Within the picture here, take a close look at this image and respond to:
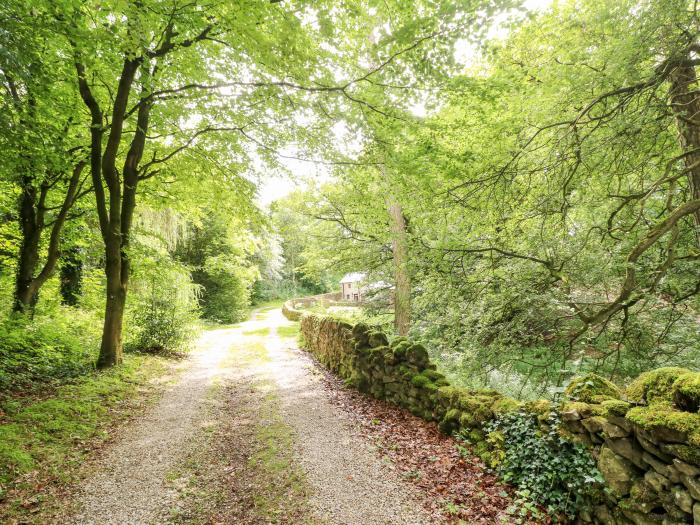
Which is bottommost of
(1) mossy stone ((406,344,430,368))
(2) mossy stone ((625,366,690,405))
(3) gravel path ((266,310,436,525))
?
(3) gravel path ((266,310,436,525))

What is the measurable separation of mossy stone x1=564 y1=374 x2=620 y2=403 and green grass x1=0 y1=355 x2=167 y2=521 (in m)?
6.04

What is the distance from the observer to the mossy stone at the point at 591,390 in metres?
3.71

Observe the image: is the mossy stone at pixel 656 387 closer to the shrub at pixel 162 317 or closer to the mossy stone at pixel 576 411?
the mossy stone at pixel 576 411

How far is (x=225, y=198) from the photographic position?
9.48 metres

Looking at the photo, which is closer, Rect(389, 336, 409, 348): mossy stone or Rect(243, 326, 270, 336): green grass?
Rect(389, 336, 409, 348): mossy stone

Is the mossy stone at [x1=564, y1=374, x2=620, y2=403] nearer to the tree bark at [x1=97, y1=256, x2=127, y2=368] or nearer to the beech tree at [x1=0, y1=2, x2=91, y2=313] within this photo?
the beech tree at [x1=0, y1=2, x2=91, y2=313]

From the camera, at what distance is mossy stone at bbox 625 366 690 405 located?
10.2 feet

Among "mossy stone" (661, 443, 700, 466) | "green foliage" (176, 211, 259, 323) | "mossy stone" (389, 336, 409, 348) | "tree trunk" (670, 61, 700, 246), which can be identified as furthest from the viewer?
"green foliage" (176, 211, 259, 323)

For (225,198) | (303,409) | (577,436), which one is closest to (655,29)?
(577,436)

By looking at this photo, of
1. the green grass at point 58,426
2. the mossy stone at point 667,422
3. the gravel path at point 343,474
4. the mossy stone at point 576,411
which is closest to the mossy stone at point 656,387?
the mossy stone at point 667,422

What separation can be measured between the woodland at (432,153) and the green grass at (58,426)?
4cm

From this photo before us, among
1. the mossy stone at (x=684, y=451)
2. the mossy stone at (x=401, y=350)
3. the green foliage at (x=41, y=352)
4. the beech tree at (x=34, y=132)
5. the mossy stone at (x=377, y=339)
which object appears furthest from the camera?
the mossy stone at (x=377, y=339)

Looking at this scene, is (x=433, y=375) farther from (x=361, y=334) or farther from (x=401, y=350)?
(x=361, y=334)

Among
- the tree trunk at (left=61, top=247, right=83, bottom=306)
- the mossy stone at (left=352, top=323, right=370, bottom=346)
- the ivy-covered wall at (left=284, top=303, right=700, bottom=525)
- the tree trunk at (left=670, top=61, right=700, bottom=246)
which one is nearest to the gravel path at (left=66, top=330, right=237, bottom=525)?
the mossy stone at (left=352, top=323, right=370, bottom=346)
